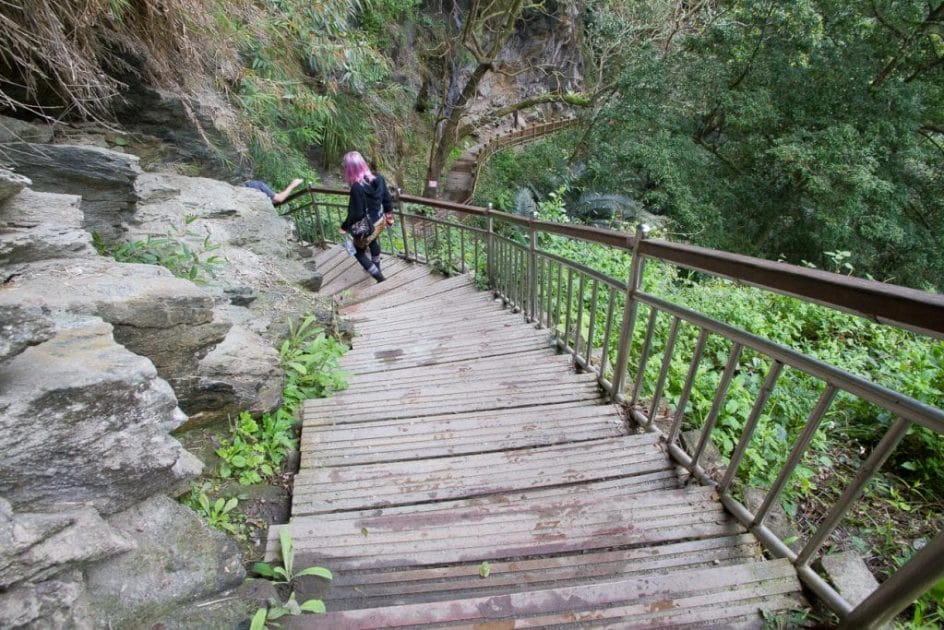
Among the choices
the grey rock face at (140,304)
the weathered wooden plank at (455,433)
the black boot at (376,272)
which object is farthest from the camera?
the black boot at (376,272)

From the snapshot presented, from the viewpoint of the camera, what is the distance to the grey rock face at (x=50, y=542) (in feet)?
3.52

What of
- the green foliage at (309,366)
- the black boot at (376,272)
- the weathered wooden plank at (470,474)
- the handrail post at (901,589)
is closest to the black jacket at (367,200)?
the black boot at (376,272)

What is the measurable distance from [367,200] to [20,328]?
13.0 ft

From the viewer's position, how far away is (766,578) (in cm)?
139

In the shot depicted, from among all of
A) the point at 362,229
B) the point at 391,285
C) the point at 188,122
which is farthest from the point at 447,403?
the point at 188,122

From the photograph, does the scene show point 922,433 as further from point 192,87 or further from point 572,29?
point 572,29

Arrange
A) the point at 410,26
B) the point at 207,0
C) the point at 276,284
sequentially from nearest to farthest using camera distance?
the point at 207,0 < the point at 276,284 < the point at 410,26

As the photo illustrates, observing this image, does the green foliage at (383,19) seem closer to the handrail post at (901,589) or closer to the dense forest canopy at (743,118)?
the dense forest canopy at (743,118)

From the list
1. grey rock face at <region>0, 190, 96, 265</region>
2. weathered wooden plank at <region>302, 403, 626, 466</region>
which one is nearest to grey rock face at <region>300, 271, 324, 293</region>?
grey rock face at <region>0, 190, 96, 265</region>

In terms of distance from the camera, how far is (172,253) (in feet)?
11.1

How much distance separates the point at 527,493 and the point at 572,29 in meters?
23.1

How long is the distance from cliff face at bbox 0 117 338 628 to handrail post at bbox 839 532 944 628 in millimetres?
1743

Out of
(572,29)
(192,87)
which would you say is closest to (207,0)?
(192,87)

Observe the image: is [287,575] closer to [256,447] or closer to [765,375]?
[256,447]
